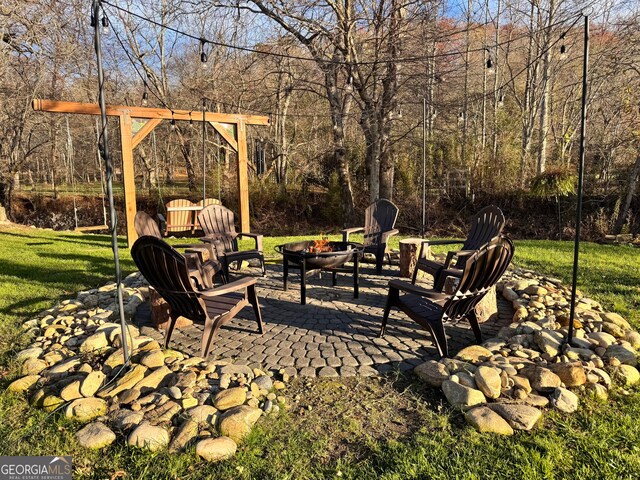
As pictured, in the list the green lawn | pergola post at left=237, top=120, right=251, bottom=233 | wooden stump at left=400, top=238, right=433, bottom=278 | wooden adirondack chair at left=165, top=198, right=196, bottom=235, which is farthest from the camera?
wooden adirondack chair at left=165, top=198, right=196, bottom=235

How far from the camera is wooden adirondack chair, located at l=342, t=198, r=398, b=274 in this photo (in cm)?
498

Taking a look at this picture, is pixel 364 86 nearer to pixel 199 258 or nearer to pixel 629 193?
pixel 629 193

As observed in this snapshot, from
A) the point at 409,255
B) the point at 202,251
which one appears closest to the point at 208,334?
the point at 202,251

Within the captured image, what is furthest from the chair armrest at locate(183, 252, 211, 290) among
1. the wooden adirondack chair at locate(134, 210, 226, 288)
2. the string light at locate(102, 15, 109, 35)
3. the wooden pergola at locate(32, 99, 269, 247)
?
the wooden pergola at locate(32, 99, 269, 247)

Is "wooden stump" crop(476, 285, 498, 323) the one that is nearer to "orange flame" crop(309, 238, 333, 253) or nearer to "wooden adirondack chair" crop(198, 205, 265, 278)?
"orange flame" crop(309, 238, 333, 253)

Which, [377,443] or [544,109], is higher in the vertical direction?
[544,109]

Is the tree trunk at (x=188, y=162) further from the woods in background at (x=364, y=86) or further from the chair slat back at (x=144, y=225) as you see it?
the chair slat back at (x=144, y=225)

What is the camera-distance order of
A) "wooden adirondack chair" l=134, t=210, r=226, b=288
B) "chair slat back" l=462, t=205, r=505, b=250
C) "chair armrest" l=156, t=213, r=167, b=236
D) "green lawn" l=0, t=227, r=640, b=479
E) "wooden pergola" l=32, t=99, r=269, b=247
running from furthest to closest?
"chair armrest" l=156, t=213, r=167, b=236 → "wooden pergola" l=32, t=99, r=269, b=247 → "chair slat back" l=462, t=205, r=505, b=250 → "wooden adirondack chair" l=134, t=210, r=226, b=288 → "green lawn" l=0, t=227, r=640, b=479

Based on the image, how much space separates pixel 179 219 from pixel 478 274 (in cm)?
732

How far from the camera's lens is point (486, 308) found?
3.44m

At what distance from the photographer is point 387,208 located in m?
5.33

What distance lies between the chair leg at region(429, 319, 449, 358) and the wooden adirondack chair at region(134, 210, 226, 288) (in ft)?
6.30

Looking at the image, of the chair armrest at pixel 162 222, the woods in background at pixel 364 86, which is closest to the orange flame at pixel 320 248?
the woods in background at pixel 364 86

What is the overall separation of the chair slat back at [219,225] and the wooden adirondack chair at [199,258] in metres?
0.50
